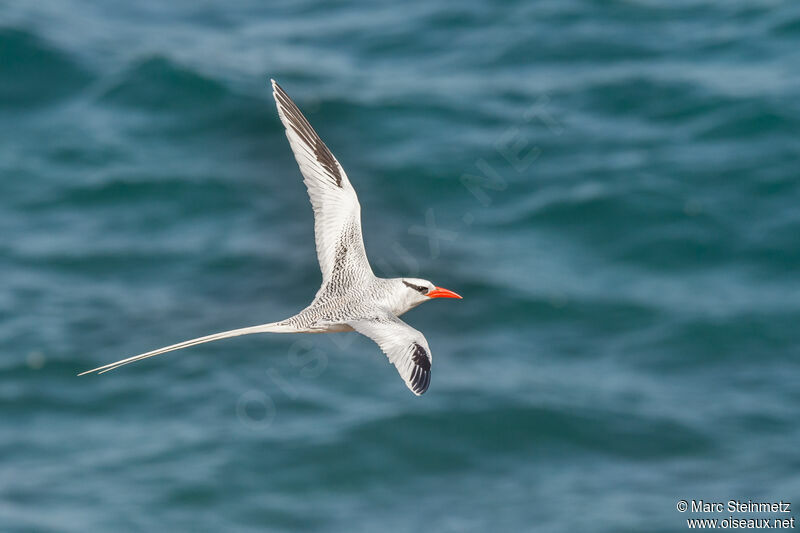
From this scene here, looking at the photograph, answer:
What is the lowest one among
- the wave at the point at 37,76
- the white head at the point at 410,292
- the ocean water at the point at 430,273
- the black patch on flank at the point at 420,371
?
the black patch on flank at the point at 420,371

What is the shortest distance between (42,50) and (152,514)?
25.9 metres

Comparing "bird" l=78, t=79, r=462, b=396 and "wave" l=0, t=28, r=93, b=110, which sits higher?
"wave" l=0, t=28, r=93, b=110

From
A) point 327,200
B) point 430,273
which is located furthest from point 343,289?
point 430,273

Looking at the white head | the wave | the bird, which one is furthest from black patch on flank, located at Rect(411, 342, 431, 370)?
the wave

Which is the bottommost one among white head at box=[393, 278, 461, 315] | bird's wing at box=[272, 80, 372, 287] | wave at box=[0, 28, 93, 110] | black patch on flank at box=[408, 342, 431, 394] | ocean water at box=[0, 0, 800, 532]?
black patch on flank at box=[408, 342, 431, 394]

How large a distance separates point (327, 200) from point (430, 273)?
28.1 m

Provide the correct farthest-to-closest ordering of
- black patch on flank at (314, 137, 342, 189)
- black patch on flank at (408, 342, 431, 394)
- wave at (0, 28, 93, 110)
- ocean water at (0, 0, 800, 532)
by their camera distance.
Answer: wave at (0, 28, 93, 110) → ocean water at (0, 0, 800, 532) → black patch on flank at (314, 137, 342, 189) → black patch on flank at (408, 342, 431, 394)

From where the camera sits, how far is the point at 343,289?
1435cm

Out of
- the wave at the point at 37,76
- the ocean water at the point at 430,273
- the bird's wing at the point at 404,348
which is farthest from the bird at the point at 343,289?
the wave at the point at 37,76

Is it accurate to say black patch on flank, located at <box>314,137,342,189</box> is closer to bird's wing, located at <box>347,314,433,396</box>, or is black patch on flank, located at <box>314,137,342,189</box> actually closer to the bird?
the bird

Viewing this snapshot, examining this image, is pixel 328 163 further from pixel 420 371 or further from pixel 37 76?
pixel 37 76

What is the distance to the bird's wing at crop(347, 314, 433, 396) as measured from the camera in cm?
1223

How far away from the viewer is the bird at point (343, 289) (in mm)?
12602

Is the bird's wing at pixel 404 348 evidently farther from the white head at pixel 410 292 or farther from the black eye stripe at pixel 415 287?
the black eye stripe at pixel 415 287
